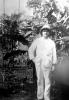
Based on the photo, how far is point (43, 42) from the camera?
1.73 meters

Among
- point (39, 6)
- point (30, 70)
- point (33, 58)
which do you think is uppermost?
point (39, 6)

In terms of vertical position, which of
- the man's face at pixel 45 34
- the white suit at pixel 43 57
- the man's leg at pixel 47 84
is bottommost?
the man's leg at pixel 47 84

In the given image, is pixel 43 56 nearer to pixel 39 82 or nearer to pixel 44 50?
pixel 44 50

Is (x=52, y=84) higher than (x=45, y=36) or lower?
lower

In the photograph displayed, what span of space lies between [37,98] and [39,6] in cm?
92

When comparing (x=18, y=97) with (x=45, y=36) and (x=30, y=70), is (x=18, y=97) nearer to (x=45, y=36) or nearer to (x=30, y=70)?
(x=30, y=70)

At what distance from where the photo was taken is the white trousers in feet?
5.78

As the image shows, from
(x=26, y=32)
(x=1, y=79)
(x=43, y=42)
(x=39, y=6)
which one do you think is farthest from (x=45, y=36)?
(x=1, y=79)

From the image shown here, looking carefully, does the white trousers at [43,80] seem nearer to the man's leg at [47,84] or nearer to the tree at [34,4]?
the man's leg at [47,84]

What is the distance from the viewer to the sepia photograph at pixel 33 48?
176 centimetres

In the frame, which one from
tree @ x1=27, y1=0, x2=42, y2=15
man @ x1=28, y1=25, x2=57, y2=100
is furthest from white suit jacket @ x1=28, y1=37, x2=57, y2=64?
tree @ x1=27, y1=0, x2=42, y2=15

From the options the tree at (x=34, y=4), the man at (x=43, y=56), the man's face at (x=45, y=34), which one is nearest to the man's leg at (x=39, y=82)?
the man at (x=43, y=56)

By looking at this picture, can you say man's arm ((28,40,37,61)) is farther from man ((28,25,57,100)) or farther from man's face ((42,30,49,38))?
man's face ((42,30,49,38))

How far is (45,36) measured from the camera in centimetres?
174
